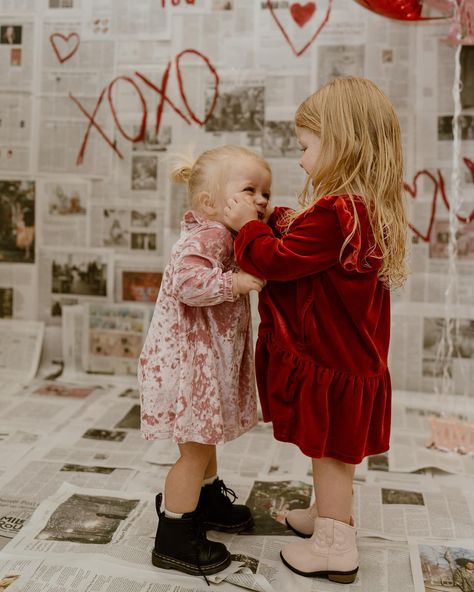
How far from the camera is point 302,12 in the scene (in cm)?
166

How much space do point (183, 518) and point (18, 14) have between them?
1.45 meters

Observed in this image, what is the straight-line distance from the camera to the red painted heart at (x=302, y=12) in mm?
1659

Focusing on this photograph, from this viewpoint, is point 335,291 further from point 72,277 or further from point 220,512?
point 72,277

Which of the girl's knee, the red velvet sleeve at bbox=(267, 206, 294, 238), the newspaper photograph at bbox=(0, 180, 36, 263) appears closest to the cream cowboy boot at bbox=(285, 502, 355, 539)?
the girl's knee

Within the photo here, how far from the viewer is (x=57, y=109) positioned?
1.81 meters

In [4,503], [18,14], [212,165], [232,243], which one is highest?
[18,14]

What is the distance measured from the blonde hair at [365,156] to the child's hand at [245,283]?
0.12 m

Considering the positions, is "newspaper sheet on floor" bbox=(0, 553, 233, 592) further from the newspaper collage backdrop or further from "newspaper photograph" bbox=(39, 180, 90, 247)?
"newspaper photograph" bbox=(39, 180, 90, 247)

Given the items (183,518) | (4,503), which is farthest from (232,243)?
(4,503)

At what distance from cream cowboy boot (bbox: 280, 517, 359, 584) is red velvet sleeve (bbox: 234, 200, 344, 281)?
38 centimetres

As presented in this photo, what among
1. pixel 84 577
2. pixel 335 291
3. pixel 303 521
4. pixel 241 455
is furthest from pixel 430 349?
pixel 84 577

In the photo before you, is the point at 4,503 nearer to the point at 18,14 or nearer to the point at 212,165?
the point at 212,165

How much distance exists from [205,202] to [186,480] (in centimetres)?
41

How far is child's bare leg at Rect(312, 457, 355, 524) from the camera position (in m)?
0.98
